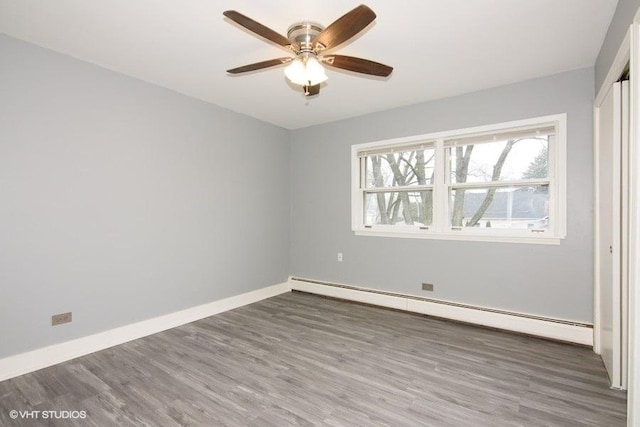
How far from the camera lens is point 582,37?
243 cm

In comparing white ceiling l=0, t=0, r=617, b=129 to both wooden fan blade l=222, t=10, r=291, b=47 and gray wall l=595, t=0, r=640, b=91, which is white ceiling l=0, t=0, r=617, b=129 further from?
wooden fan blade l=222, t=10, r=291, b=47

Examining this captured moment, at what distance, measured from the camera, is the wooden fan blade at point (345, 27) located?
1657 mm

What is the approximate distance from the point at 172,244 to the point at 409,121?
126 inches

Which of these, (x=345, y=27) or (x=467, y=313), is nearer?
(x=345, y=27)

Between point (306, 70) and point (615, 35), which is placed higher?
point (615, 35)

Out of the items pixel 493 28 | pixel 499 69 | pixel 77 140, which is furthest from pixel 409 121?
pixel 77 140

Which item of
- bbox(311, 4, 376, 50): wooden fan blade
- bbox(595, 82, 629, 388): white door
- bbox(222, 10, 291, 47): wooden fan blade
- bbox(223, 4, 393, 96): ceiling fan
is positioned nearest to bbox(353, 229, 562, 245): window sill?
bbox(595, 82, 629, 388): white door

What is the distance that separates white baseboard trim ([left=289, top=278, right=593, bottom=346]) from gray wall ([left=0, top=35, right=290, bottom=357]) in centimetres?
134

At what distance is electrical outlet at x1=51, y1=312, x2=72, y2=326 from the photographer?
2602 millimetres

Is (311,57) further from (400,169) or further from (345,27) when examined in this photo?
(400,169)

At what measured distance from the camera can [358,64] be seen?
2.26 m

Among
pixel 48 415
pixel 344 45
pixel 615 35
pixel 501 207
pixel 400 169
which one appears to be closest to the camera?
pixel 48 415

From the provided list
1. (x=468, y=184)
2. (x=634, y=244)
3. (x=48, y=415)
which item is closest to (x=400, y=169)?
(x=468, y=184)

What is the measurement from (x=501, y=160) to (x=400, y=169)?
1178mm
